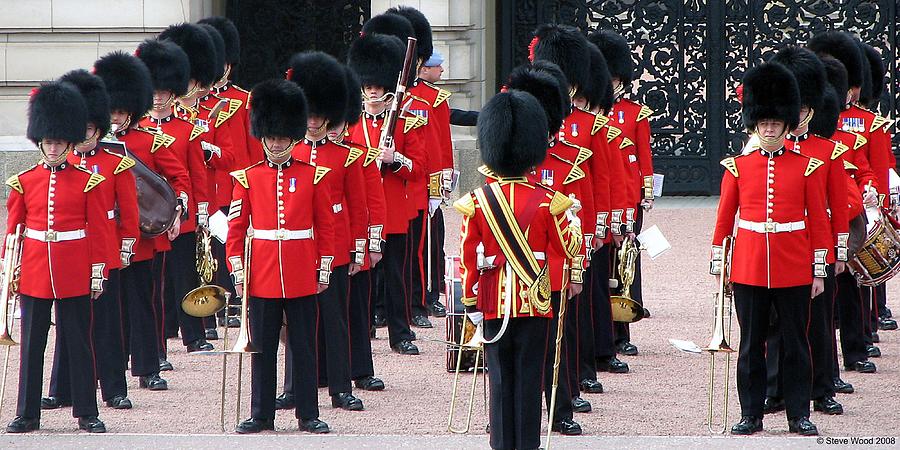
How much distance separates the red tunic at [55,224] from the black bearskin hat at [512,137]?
1754 mm

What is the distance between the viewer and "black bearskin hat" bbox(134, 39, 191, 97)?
8258mm

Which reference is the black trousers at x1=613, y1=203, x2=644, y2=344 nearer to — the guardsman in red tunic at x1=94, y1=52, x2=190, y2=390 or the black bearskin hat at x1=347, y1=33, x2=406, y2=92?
the black bearskin hat at x1=347, y1=33, x2=406, y2=92

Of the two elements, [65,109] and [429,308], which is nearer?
[65,109]

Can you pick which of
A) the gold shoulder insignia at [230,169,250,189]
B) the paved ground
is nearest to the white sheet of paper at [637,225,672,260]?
the paved ground

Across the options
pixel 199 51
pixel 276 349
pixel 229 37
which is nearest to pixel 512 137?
pixel 276 349

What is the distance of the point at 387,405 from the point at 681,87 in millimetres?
7439

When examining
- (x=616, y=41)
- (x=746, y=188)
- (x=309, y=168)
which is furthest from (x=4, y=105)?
(x=746, y=188)

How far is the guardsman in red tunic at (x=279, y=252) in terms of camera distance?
6461 millimetres

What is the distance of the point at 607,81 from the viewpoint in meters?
7.87

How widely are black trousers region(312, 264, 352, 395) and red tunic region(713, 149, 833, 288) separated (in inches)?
67.9

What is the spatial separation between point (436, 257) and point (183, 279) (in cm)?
161

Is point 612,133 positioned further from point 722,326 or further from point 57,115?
point 57,115

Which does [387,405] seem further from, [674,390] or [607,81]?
[607,81]

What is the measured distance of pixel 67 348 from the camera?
6566 mm
